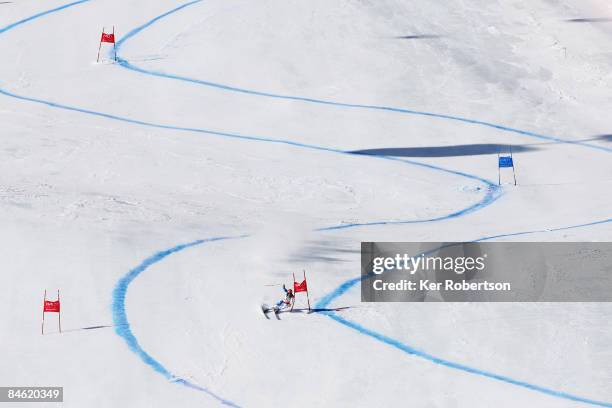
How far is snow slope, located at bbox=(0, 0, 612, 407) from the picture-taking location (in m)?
11.7

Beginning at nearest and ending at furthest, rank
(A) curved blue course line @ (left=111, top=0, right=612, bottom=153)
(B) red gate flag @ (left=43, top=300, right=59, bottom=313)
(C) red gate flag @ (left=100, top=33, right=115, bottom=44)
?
(B) red gate flag @ (left=43, top=300, right=59, bottom=313)
(A) curved blue course line @ (left=111, top=0, right=612, bottom=153)
(C) red gate flag @ (left=100, top=33, right=115, bottom=44)

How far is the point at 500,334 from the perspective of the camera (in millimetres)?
12531

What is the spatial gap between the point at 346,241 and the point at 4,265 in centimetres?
469

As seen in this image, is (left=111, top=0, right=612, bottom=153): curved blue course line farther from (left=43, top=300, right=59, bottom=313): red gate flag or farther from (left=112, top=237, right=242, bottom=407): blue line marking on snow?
(left=43, top=300, right=59, bottom=313): red gate flag

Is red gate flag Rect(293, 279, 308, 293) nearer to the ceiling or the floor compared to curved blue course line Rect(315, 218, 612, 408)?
nearer to the ceiling

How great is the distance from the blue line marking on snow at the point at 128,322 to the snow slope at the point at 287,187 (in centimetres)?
3

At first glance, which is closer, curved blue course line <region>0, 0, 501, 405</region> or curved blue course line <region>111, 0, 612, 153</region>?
curved blue course line <region>0, 0, 501, 405</region>

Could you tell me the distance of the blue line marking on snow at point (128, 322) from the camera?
448 inches

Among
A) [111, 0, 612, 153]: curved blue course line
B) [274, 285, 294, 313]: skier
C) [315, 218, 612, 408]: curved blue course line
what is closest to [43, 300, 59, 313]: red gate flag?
[274, 285, 294, 313]: skier

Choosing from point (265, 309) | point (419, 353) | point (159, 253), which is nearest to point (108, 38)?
point (159, 253)

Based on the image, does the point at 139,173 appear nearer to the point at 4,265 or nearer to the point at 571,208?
the point at 4,265

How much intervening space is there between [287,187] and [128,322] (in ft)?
17.8

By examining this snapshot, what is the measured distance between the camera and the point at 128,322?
492 inches

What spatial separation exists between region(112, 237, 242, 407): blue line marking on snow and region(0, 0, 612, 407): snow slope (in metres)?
0.03
